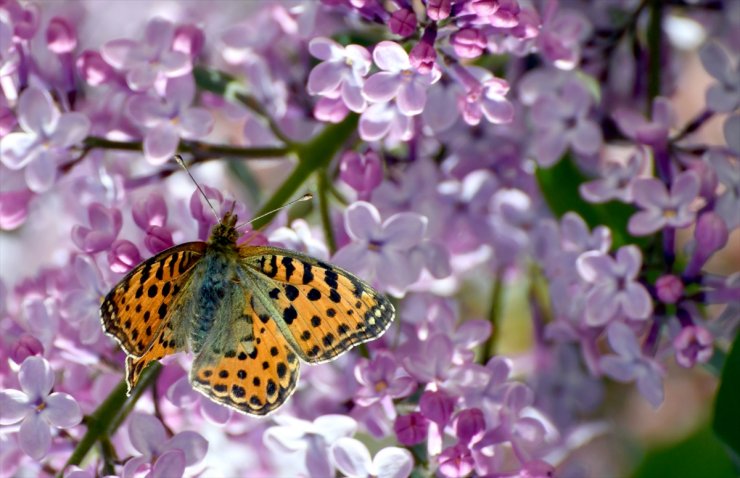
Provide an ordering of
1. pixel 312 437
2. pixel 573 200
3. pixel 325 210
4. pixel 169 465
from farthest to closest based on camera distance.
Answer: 1. pixel 573 200
2. pixel 325 210
3. pixel 312 437
4. pixel 169 465

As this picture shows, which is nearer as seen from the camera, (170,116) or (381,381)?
(381,381)

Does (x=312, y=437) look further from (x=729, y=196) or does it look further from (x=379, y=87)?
(x=729, y=196)

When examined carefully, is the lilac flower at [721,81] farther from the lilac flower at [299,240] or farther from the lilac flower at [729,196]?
the lilac flower at [299,240]

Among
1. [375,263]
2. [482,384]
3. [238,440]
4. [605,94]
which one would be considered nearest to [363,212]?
[375,263]

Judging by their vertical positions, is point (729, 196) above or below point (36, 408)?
above

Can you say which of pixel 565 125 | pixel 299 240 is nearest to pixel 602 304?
pixel 565 125

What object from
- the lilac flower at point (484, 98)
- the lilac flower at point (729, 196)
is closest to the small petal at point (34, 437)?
the lilac flower at point (484, 98)
